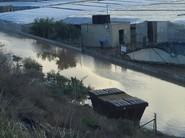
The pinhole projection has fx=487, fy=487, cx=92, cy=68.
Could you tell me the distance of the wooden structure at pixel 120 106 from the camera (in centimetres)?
714

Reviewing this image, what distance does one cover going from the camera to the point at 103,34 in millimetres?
16891

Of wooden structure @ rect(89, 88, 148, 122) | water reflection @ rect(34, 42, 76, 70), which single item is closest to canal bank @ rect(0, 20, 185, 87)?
water reflection @ rect(34, 42, 76, 70)

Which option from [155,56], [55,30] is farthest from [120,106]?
[55,30]

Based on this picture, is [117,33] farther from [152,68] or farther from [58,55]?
[152,68]

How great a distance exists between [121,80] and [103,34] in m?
5.42

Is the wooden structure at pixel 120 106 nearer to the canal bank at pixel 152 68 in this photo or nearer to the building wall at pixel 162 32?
the canal bank at pixel 152 68

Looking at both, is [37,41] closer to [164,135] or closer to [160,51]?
[160,51]

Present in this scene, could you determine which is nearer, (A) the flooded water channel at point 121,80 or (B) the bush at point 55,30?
(A) the flooded water channel at point 121,80

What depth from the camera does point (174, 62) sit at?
43.3ft

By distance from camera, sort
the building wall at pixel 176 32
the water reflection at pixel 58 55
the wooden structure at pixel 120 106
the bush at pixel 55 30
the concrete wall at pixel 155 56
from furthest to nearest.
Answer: the bush at pixel 55 30, the building wall at pixel 176 32, the water reflection at pixel 58 55, the concrete wall at pixel 155 56, the wooden structure at pixel 120 106

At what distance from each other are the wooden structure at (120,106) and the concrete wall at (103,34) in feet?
28.7

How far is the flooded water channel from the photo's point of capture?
8148 millimetres

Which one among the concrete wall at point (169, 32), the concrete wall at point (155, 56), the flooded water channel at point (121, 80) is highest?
the concrete wall at point (169, 32)

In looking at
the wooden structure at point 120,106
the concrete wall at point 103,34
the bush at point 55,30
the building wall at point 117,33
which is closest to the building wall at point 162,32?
the building wall at point 117,33
